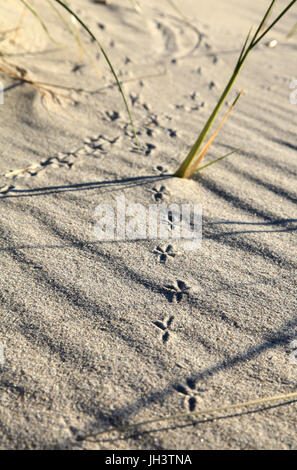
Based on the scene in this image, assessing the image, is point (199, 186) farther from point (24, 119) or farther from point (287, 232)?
point (24, 119)

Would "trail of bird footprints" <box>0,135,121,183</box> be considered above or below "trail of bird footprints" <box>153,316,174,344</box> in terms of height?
above

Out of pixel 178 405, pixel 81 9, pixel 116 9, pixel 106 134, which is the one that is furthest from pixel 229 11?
pixel 178 405

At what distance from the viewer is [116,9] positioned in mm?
3330

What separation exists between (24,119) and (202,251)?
3.61ft

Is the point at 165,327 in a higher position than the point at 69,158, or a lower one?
lower

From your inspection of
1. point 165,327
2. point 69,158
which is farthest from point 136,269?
point 69,158

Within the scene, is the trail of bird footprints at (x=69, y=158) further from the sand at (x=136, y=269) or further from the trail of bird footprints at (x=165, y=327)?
the trail of bird footprints at (x=165, y=327)

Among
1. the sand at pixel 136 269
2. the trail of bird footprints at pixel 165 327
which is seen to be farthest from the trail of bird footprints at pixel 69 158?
the trail of bird footprints at pixel 165 327

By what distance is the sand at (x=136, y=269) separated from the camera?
3.39 ft

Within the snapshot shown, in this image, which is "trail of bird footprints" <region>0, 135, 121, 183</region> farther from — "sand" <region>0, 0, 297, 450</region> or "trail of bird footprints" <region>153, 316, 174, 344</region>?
"trail of bird footprints" <region>153, 316, 174, 344</region>

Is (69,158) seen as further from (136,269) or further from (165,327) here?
(165,327)

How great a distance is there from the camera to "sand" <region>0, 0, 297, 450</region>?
40.7 inches

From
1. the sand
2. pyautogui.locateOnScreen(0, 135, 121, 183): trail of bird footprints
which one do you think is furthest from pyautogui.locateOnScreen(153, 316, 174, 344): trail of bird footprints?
pyautogui.locateOnScreen(0, 135, 121, 183): trail of bird footprints

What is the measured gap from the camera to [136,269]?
1.41 m
